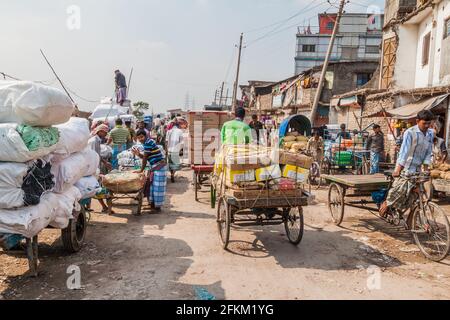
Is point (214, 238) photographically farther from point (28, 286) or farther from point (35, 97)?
point (35, 97)

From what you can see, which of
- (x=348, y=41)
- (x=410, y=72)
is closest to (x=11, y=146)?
(x=410, y=72)

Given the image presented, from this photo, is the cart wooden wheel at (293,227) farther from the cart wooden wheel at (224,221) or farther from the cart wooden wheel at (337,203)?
the cart wooden wheel at (337,203)

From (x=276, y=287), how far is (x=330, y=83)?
26659 millimetres

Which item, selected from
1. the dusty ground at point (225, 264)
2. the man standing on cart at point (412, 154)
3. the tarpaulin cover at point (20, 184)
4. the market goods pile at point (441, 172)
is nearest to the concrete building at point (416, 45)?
the market goods pile at point (441, 172)

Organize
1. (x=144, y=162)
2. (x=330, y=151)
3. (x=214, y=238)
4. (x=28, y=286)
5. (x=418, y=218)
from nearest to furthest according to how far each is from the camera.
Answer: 1. (x=28, y=286)
2. (x=418, y=218)
3. (x=214, y=238)
4. (x=144, y=162)
5. (x=330, y=151)

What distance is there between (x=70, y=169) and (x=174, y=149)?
7.19m

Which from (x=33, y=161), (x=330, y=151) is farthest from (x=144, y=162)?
(x=330, y=151)

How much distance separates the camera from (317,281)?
15.1ft

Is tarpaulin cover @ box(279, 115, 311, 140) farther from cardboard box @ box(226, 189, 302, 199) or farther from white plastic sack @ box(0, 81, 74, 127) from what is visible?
white plastic sack @ box(0, 81, 74, 127)

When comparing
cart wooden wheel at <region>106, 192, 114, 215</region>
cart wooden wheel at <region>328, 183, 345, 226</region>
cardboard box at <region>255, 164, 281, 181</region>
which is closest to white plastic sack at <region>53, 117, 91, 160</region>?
cart wooden wheel at <region>106, 192, 114, 215</region>

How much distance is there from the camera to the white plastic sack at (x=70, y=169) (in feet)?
15.9

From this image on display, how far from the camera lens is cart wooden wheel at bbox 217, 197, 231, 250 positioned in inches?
212

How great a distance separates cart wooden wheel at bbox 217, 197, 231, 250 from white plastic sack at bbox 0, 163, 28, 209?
260cm

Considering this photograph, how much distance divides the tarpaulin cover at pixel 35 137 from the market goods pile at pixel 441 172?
9.03 meters
